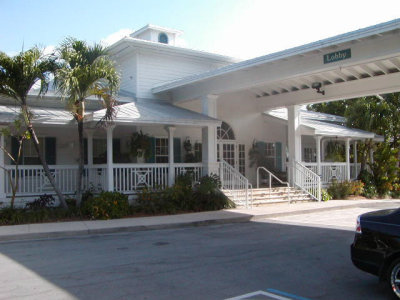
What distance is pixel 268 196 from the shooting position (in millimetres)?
17891

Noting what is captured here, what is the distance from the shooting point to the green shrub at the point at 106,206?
13570mm

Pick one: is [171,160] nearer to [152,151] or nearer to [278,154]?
[152,151]

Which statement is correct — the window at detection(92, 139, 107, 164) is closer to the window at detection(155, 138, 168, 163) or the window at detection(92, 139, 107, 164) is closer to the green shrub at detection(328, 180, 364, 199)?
the window at detection(155, 138, 168, 163)

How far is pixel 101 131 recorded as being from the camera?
59.0 feet

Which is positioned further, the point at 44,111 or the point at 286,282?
the point at 44,111

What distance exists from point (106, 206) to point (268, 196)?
23.2ft

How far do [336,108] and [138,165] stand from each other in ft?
63.6

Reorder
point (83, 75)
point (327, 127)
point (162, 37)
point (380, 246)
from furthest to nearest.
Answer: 1. point (162, 37)
2. point (327, 127)
3. point (83, 75)
4. point (380, 246)

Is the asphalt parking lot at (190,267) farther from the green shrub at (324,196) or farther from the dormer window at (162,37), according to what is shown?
the dormer window at (162,37)

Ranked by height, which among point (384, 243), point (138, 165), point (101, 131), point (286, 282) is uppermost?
point (101, 131)

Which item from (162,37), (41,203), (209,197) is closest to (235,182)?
(209,197)

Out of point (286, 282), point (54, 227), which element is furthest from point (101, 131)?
point (286, 282)

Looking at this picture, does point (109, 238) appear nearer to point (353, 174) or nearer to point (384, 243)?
point (384, 243)

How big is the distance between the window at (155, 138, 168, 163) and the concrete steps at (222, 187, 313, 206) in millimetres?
3407
